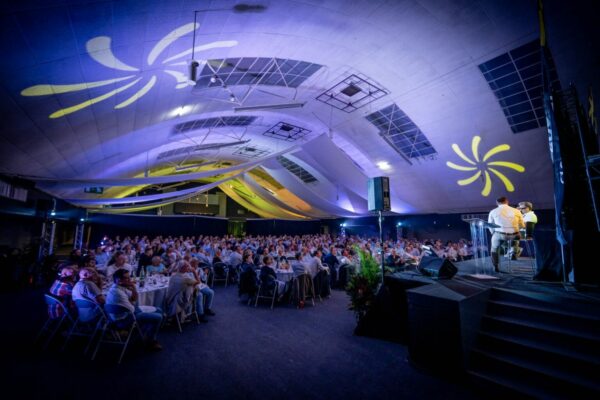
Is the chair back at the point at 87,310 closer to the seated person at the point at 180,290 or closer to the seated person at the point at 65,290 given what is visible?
the seated person at the point at 65,290

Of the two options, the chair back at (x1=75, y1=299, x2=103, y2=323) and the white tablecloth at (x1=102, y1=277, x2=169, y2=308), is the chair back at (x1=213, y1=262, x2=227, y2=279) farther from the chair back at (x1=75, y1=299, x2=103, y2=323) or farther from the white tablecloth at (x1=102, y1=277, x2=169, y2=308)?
the chair back at (x1=75, y1=299, x2=103, y2=323)

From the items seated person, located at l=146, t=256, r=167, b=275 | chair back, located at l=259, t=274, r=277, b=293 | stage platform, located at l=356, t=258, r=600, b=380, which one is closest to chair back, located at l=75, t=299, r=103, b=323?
seated person, located at l=146, t=256, r=167, b=275

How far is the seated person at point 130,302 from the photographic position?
2914 mm

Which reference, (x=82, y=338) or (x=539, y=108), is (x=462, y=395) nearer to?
(x=82, y=338)

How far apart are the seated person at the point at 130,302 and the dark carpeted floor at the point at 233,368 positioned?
0.64ft

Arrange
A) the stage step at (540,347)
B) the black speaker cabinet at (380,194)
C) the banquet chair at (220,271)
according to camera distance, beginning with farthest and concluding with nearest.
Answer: the banquet chair at (220,271) < the black speaker cabinet at (380,194) < the stage step at (540,347)

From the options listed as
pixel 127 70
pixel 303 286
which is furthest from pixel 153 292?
pixel 127 70

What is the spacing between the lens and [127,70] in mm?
4078

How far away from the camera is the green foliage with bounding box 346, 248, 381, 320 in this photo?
3.71m

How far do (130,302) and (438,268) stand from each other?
422cm

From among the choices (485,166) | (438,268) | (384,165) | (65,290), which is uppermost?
(384,165)

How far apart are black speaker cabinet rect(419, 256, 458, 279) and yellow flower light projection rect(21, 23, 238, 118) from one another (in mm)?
5378

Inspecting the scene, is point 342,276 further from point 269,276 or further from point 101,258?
point 101,258

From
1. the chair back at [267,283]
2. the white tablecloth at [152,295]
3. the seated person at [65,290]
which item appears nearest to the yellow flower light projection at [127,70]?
the seated person at [65,290]
